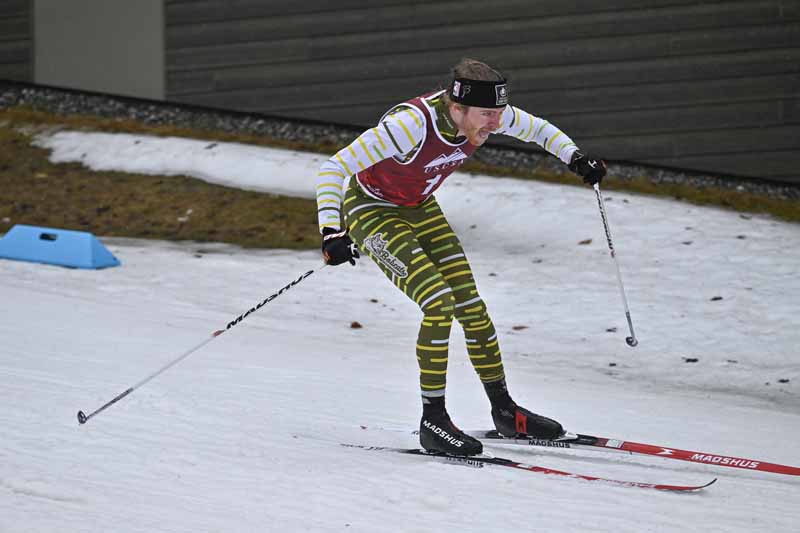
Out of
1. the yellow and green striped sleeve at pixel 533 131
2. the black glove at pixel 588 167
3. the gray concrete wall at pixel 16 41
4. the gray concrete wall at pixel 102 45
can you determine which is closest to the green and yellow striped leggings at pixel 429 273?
the yellow and green striped sleeve at pixel 533 131

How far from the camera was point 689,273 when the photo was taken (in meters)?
10.6

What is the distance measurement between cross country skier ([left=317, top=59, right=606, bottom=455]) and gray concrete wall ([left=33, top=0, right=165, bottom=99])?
10770 mm

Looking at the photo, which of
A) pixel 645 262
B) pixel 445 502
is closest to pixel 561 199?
pixel 645 262

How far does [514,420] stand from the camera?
18.4 feet

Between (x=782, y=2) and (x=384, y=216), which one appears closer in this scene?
(x=384, y=216)

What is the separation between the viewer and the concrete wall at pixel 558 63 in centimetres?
1348

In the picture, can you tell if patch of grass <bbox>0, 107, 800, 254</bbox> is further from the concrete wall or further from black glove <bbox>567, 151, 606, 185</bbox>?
black glove <bbox>567, 151, 606, 185</bbox>

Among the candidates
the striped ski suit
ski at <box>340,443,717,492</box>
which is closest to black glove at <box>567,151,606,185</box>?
the striped ski suit

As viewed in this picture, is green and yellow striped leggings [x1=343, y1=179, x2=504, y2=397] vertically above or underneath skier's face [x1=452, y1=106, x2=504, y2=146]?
underneath

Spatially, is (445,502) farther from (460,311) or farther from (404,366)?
(404,366)

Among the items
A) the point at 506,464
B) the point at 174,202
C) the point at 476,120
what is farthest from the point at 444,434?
the point at 174,202

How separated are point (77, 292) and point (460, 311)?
5.22 m

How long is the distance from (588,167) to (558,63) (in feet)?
27.6

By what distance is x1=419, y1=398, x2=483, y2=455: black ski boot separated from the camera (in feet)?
17.1
